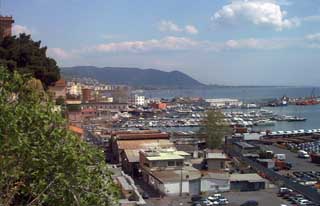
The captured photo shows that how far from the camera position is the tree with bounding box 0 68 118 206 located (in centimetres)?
317

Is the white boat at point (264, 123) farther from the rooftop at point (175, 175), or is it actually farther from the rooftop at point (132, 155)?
the rooftop at point (175, 175)

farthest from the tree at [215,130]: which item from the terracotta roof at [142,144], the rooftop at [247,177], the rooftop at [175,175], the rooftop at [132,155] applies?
the rooftop at [175,175]

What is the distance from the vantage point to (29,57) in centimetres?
1251

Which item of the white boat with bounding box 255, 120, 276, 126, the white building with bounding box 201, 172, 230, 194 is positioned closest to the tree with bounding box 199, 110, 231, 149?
the white building with bounding box 201, 172, 230, 194

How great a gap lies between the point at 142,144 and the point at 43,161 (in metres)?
21.9

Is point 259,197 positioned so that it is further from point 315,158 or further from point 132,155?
point 315,158

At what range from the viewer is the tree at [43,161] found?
3.17 metres

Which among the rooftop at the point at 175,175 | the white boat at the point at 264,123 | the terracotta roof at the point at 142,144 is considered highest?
the terracotta roof at the point at 142,144

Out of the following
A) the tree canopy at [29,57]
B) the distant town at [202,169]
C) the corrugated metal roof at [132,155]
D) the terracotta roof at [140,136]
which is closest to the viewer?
the tree canopy at [29,57]

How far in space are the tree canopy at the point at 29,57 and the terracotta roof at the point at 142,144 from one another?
10927 millimetres

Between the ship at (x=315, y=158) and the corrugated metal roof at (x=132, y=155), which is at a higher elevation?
the corrugated metal roof at (x=132, y=155)

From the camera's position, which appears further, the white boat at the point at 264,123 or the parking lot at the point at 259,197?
the white boat at the point at 264,123

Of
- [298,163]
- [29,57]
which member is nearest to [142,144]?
[298,163]

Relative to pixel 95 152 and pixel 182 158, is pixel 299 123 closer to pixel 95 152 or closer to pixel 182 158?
pixel 182 158
